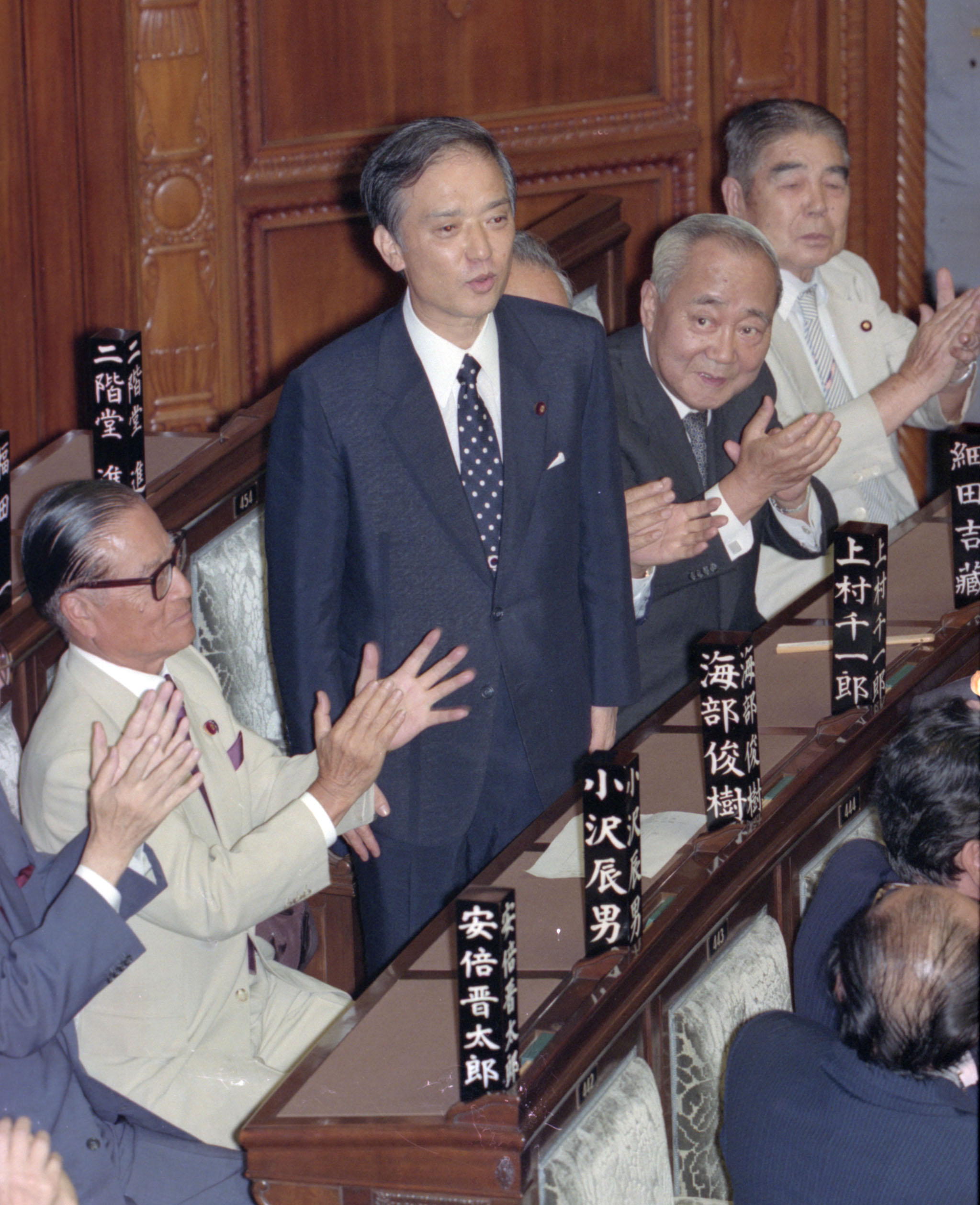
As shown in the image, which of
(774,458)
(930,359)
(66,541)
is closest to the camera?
(66,541)

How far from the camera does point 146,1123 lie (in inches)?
85.2

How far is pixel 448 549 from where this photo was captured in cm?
244

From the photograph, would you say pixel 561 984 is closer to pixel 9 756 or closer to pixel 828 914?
pixel 828 914

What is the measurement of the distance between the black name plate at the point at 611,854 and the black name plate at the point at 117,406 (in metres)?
1.19

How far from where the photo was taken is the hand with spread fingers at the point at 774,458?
2.85 meters

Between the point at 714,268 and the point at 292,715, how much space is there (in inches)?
42.6

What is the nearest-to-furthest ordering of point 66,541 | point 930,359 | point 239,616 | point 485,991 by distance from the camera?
point 485,991 < point 66,541 < point 239,616 < point 930,359

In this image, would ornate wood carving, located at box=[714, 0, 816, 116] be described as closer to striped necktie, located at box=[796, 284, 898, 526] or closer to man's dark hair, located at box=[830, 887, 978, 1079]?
striped necktie, located at box=[796, 284, 898, 526]

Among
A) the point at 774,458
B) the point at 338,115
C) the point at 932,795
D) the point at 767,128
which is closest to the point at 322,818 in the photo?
the point at 932,795

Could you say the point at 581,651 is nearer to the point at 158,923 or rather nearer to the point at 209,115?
the point at 158,923

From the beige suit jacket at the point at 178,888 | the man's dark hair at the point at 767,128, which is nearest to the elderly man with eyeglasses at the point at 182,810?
the beige suit jacket at the point at 178,888

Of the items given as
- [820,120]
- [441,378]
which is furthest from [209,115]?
[441,378]

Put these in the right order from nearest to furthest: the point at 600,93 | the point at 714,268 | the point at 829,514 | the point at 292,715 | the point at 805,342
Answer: the point at 292,715 < the point at 714,268 < the point at 829,514 < the point at 805,342 < the point at 600,93

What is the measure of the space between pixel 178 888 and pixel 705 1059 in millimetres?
702
